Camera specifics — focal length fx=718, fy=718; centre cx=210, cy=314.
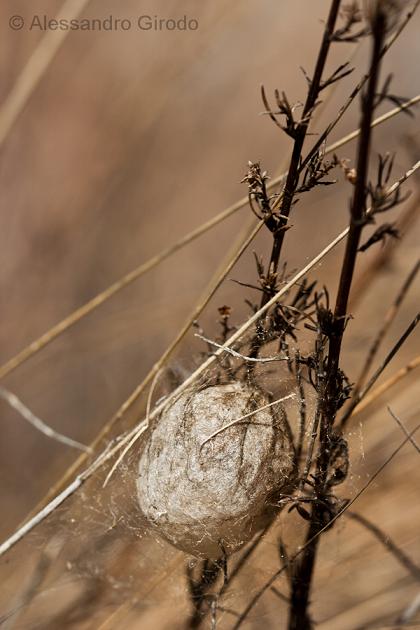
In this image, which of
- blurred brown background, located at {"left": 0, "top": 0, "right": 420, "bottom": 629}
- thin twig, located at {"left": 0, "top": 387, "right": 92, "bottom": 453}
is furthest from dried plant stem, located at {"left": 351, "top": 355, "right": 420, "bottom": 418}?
blurred brown background, located at {"left": 0, "top": 0, "right": 420, "bottom": 629}

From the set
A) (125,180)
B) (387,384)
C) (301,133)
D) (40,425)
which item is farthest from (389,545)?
(125,180)

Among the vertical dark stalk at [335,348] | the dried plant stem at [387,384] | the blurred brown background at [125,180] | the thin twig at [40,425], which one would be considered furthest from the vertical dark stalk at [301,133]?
the blurred brown background at [125,180]

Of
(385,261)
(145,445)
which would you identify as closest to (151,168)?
(385,261)

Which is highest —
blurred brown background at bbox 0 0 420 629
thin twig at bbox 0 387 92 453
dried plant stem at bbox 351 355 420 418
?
blurred brown background at bbox 0 0 420 629

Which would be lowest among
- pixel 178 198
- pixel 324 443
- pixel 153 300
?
pixel 324 443

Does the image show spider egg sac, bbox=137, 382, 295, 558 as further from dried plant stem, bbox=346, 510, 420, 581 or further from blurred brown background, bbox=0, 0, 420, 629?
blurred brown background, bbox=0, 0, 420, 629

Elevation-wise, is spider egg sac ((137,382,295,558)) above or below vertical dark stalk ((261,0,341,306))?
below

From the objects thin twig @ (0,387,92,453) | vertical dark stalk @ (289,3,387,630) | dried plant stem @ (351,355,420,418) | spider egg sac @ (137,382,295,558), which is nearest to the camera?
vertical dark stalk @ (289,3,387,630)

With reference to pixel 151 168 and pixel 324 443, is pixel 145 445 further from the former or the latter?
pixel 151 168

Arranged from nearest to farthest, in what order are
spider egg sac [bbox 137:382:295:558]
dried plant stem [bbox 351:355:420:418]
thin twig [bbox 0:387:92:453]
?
spider egg sac [bbox 137:382:295:558] < dried plant stem [bbox 351:355:420:418] < thin twig [bbox 0:387:92:453]
